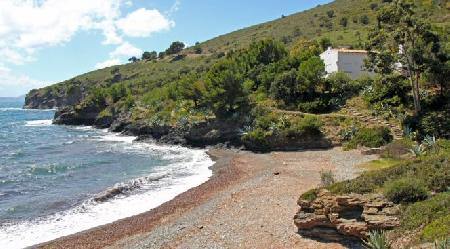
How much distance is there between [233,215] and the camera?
2342cm

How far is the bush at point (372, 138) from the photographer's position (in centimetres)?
3825

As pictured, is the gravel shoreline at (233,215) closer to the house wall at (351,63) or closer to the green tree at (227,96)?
the green tree at (227,96)

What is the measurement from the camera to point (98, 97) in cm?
8662

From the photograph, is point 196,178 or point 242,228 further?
point 196,178

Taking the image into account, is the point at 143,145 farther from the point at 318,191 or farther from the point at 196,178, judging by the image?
the point at 318,191

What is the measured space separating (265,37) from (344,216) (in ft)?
303

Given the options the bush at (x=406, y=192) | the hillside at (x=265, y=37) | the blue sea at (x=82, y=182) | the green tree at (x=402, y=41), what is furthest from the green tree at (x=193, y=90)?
the bush at (x=406, y=192)

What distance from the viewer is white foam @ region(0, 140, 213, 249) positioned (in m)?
24.2

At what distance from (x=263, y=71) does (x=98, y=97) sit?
124 feet

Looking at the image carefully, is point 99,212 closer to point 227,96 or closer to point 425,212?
point 425,212

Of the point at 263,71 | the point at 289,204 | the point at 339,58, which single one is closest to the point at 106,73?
the point at 263,71

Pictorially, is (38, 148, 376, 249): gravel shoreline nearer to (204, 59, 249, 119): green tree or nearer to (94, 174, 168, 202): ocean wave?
(94, 174, 168, 202): ocean wave

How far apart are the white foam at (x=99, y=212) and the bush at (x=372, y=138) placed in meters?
13.1

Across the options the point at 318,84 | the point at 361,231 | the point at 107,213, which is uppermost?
the point at 318,84
